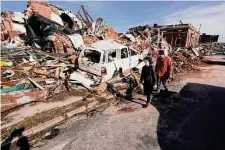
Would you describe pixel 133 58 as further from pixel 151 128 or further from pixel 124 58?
pixel 151 128

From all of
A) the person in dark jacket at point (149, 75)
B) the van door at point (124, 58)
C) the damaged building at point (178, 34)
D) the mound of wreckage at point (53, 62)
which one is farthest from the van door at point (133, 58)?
the damaged building at point (178, 34)

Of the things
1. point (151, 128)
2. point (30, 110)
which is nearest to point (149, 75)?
point (151, 128)

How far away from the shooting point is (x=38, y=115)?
6059mm

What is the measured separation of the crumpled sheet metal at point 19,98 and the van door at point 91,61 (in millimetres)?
2432

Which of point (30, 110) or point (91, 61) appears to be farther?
point (91, 61)

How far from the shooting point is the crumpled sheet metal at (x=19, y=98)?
630 centimetres

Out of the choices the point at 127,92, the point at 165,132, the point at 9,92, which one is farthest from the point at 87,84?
the point at 165,132

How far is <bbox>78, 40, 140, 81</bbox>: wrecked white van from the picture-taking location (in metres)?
8.77

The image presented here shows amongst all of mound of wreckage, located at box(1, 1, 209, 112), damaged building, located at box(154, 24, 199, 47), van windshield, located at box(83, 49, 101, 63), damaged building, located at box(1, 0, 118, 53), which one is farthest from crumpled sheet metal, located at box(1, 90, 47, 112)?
damaged building, located at box(154, 24, 199, 47)

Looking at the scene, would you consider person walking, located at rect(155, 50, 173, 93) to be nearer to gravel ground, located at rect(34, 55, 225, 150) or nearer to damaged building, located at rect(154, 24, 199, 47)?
gravel ground, located at rect(34, 55, 225, 150)

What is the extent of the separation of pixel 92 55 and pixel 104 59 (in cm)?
77

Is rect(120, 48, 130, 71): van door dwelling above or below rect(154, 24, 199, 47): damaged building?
below

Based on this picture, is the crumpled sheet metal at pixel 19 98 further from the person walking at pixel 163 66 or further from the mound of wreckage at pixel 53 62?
the person walking at pixel 163 66

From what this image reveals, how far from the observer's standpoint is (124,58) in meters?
10.2
